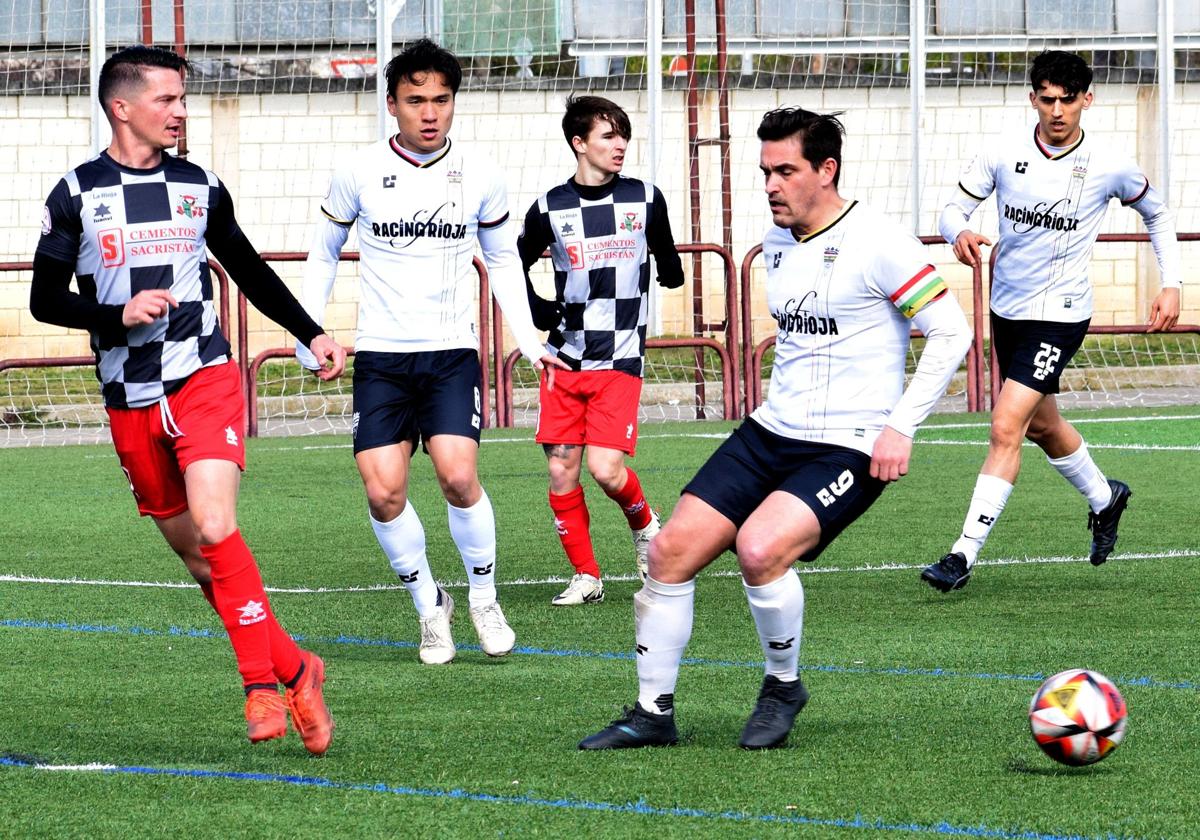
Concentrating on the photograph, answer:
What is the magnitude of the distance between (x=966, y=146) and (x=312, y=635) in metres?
13.8

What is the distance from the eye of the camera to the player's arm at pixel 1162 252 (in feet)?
26.8

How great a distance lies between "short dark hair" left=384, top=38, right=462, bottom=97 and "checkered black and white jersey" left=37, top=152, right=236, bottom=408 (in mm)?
1336

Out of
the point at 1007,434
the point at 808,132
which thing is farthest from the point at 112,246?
the point at 1007,434

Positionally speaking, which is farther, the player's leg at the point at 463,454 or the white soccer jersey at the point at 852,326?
the player's leg at the point at 463,454

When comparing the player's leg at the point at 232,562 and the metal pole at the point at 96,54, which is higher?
the metal pole at the point at 96,54

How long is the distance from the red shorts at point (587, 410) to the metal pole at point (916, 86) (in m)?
10.1

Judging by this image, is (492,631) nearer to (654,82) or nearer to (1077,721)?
(1077,721)

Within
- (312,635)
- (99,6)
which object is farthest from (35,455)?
(312,635)

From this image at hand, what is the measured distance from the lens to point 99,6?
16922 millimetres

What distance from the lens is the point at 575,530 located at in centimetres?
794

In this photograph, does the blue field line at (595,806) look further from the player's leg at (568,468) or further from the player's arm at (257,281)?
the player's leg at (568,468)

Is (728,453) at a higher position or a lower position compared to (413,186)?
lower

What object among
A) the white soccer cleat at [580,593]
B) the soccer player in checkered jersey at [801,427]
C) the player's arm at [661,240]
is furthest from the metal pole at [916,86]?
the soccer player in checkered jersey at [801,427]

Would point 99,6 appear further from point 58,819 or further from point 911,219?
point 58,819
